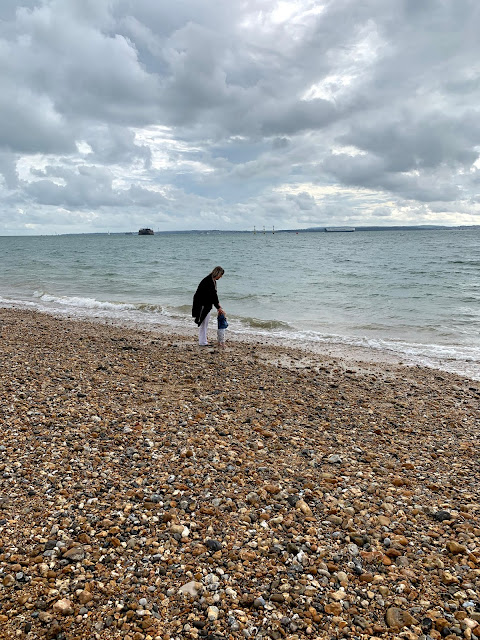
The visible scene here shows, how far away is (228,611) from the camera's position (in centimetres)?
336

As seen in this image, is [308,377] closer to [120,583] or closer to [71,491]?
[71,491]

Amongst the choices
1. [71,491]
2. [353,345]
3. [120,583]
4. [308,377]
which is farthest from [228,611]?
[353,345]

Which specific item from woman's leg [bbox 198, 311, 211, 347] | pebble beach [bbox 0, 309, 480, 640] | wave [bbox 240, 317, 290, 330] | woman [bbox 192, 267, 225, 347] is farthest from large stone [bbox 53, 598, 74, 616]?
wave [bbox 240, 317, 290, 330]

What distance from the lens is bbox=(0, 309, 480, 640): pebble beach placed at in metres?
3.35

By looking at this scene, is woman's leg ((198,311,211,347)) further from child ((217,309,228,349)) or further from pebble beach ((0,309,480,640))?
pebble beach ((0,309,480,640))

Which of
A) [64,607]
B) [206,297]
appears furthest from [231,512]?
[206,297]

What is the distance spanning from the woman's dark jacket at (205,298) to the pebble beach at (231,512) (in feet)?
11.9

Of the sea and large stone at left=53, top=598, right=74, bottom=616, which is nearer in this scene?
large stone at left=53, top=598, right=74, bottom=616

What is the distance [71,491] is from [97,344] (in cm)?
797

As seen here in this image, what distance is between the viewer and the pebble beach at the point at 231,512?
3.35 m

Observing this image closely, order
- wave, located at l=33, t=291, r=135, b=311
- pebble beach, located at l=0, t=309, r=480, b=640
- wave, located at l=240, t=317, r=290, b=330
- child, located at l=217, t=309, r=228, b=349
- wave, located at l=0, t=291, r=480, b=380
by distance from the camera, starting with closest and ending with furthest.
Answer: pebble beach, located at l=0, t=309, r=480, b=640
child, located at l=217, t=309, r=228, b=349
wave, located at l=0, t=291, r=480, b=380
wave, located at l=240, t=317, r=290, b=330
wave, located at l=33, t=291, r=135, b=311

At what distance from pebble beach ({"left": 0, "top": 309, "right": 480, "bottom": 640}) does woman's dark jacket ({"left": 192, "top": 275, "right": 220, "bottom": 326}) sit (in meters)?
3.62

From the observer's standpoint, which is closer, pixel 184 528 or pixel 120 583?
pixel 120 583

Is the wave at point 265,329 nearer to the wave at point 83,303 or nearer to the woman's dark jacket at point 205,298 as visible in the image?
the wave at point 83,303
